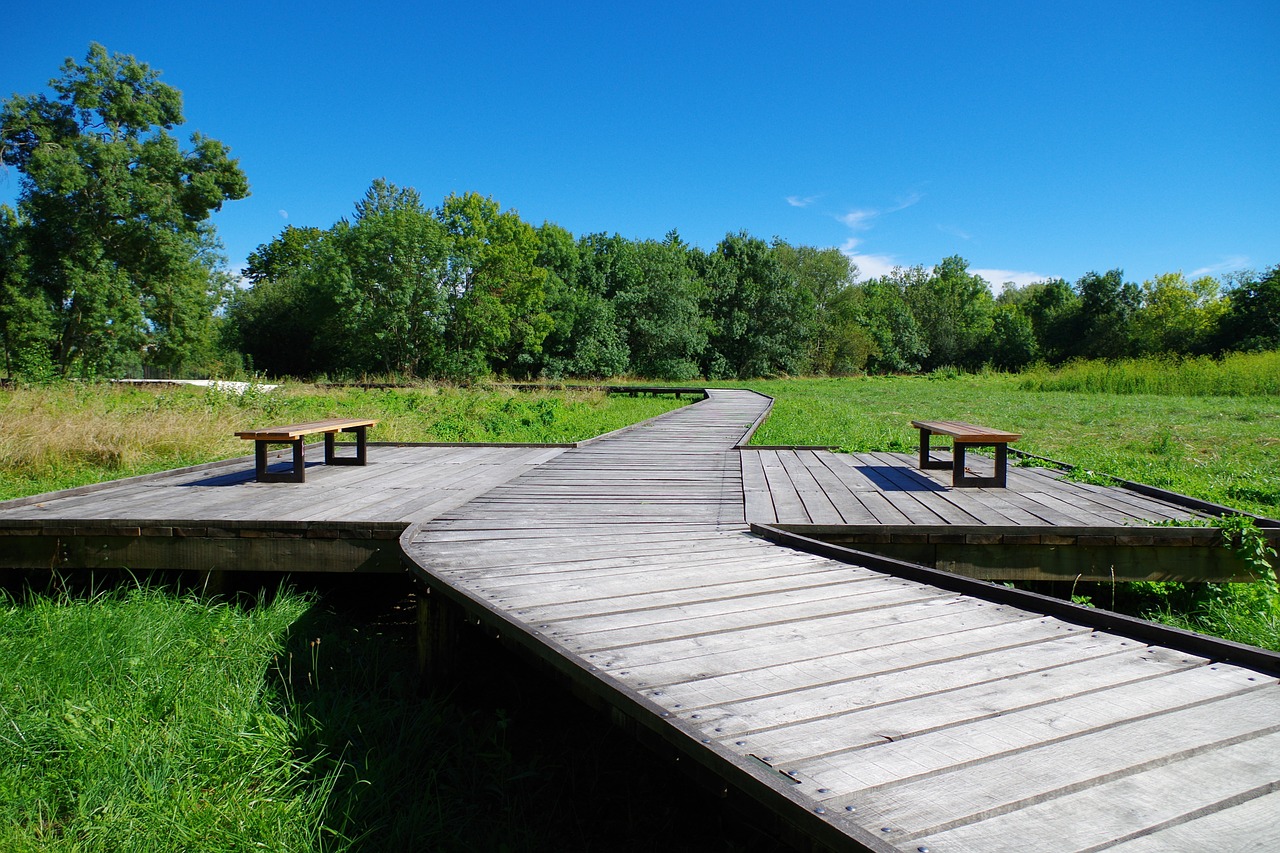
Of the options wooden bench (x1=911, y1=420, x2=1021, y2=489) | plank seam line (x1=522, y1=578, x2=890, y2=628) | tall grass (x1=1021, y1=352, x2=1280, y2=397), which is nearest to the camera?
plank seam line (x1=522, y1=578, x2=890, y2=628)

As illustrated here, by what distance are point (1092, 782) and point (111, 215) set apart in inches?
1277

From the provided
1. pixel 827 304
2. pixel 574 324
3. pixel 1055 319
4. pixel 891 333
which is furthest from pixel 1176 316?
pixel 574 324

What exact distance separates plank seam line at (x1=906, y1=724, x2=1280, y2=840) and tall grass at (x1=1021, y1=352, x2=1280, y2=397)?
808 inches

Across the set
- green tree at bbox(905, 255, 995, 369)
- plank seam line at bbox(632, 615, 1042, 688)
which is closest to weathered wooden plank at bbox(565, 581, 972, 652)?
plank seam line at bbox(632, 615, 1042, 688)

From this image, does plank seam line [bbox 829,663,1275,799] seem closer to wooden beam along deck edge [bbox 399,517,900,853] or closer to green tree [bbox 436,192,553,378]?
wooden beam along deck edge [bbox 399,517,900,853]

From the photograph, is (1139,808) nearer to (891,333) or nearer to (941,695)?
(941,695)

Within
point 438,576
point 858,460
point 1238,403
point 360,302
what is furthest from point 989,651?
point 360,302

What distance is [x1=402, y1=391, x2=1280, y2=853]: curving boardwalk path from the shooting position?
141cm

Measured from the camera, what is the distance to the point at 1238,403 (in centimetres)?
1500

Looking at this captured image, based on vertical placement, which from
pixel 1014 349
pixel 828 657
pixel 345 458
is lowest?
pixel 828 657

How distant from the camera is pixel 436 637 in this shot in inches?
127

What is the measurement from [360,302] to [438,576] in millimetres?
30612

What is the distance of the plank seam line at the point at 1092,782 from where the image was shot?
4.53 feet

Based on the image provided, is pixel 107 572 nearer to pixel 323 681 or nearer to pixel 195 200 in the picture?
pixel 323 681
